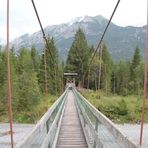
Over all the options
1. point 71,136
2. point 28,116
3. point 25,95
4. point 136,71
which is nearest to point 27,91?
point 25,95

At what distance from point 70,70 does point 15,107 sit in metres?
20.1

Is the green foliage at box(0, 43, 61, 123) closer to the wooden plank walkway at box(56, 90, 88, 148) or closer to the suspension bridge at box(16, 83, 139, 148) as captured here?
the wooden plank walkway at box(56, 90, 88, 148)

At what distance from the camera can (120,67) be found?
87.6 m

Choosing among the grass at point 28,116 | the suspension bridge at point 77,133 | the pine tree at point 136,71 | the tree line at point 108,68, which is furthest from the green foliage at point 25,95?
→ the suspension bridge at point 77,133

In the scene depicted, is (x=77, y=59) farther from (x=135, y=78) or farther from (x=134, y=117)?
(x=134, y=117)

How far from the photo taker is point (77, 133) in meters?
10.0

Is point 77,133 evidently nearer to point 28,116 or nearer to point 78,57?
point 28,116

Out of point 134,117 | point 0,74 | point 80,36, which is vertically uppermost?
point 80,36

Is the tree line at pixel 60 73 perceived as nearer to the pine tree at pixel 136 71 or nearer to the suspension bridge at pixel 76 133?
the pine tree at pixel 136 71

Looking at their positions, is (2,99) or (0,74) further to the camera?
(0,74)

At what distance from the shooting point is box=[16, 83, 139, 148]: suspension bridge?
3546 millimetres

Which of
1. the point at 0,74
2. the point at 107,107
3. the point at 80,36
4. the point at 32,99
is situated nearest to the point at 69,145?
the point at 107,107

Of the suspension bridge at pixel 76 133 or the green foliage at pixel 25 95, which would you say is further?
the green foliage at pixel 25 95

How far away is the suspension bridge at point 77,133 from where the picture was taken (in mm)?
3546
